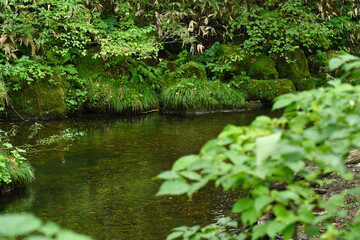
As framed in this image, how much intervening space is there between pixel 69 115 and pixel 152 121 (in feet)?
7.36

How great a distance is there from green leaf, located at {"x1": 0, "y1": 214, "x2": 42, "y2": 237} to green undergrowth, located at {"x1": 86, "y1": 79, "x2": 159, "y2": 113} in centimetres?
1034

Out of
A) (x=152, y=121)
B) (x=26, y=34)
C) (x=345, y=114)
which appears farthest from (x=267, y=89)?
(x=345, y=114)

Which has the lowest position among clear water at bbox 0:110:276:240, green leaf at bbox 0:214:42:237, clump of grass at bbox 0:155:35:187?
clear water at bbox 0:110:276:240

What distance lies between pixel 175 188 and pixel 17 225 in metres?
0.50

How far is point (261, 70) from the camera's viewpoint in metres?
13.9

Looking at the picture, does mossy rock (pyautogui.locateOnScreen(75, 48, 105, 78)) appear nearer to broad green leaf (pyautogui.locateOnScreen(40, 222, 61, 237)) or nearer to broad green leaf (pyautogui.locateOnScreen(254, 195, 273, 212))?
broad green leaf (pyautogui.locateOnScreen(254, 195, 273, 212))

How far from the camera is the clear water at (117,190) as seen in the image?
443cm

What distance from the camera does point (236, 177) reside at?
1.29 meters

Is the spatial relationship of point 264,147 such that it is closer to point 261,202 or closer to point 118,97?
point 261,202

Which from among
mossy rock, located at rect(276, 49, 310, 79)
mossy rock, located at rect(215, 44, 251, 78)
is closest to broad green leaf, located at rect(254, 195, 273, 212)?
mossy rock, located at rect(215, 44, 251, 78)

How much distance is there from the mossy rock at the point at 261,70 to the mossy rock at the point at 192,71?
1.79m

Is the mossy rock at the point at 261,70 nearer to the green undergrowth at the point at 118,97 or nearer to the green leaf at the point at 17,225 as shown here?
the green undergrowth at the point at 118,97

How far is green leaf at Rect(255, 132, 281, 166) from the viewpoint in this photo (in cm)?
111

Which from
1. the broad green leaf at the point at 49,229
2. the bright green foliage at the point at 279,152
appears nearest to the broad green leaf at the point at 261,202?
the bright green foliage at the point at 279,152
